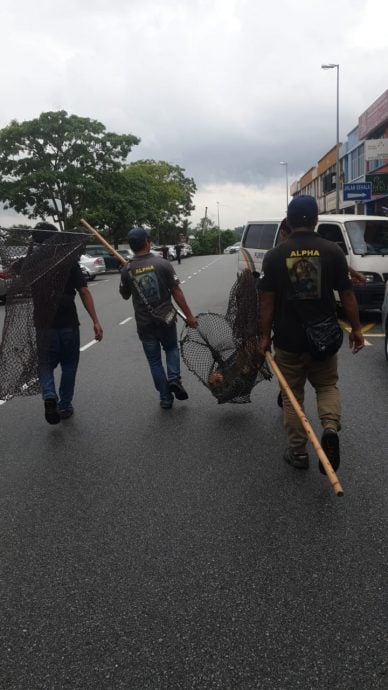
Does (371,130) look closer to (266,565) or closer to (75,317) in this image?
(75,317)

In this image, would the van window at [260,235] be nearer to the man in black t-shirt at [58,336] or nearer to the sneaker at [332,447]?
the man in black t-shirt at [58,336]

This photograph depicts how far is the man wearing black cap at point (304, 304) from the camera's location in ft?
12.7

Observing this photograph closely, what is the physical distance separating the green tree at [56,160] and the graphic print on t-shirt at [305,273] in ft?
120

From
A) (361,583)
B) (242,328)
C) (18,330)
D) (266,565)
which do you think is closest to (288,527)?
(266,565)

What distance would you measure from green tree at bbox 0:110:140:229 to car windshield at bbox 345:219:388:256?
29.7 m

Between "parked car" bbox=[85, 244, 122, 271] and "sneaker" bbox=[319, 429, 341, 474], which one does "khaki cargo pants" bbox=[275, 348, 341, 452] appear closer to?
"sneaker" bbox=[319, 429, 341, 474]

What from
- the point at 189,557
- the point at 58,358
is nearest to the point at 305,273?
the point at 189,557

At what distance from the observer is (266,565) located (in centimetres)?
298

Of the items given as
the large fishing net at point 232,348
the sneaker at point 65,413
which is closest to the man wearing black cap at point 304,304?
the large fishing net at point 232,348

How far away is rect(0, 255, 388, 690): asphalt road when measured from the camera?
7.58 ft

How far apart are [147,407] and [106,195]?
36.1 m

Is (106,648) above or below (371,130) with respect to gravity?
below

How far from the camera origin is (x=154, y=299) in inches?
223

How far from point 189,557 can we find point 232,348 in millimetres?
2787
